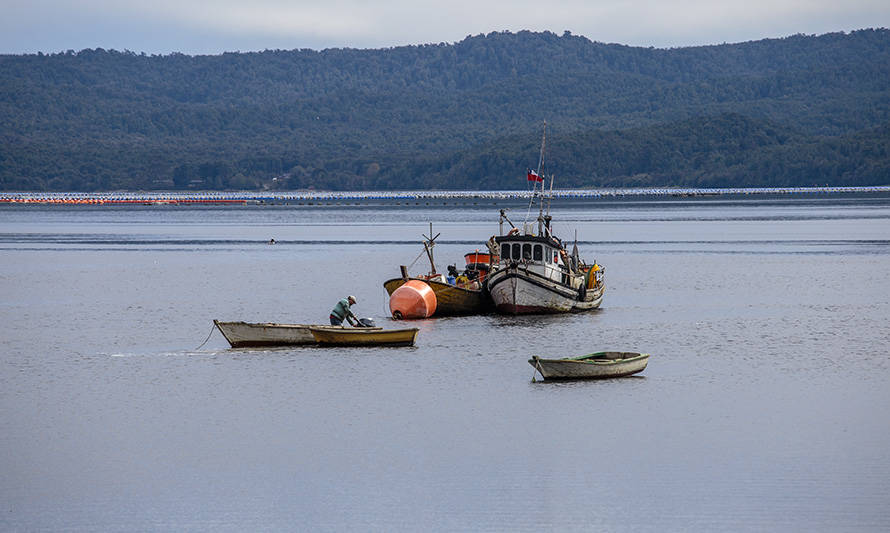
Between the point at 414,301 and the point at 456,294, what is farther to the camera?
the point at 456,294

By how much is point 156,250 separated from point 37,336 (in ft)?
220

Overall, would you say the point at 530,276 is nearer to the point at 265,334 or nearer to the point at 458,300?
the point at 458,300

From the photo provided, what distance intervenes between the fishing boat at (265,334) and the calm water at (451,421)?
2.24 ft

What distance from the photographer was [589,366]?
35438mm

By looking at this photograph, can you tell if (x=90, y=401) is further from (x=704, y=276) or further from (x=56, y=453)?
(x=704, y=276)

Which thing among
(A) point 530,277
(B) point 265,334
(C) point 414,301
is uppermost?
(A) point 530,277

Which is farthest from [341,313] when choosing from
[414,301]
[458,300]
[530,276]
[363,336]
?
[530,276]

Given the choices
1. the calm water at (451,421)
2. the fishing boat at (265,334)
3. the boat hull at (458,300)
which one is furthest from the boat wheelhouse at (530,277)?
the fishing boat at (265,334)

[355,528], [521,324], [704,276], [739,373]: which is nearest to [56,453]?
[355,528]

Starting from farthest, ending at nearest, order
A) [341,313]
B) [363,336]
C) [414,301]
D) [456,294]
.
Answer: [456,294] < [414,301] < [341,313] < [363,336]

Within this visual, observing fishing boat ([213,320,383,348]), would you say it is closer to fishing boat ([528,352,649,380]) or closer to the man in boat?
the man in boat

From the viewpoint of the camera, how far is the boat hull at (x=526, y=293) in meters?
51.8

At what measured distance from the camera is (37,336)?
161 feet

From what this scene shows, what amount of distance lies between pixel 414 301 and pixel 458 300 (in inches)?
88.0
